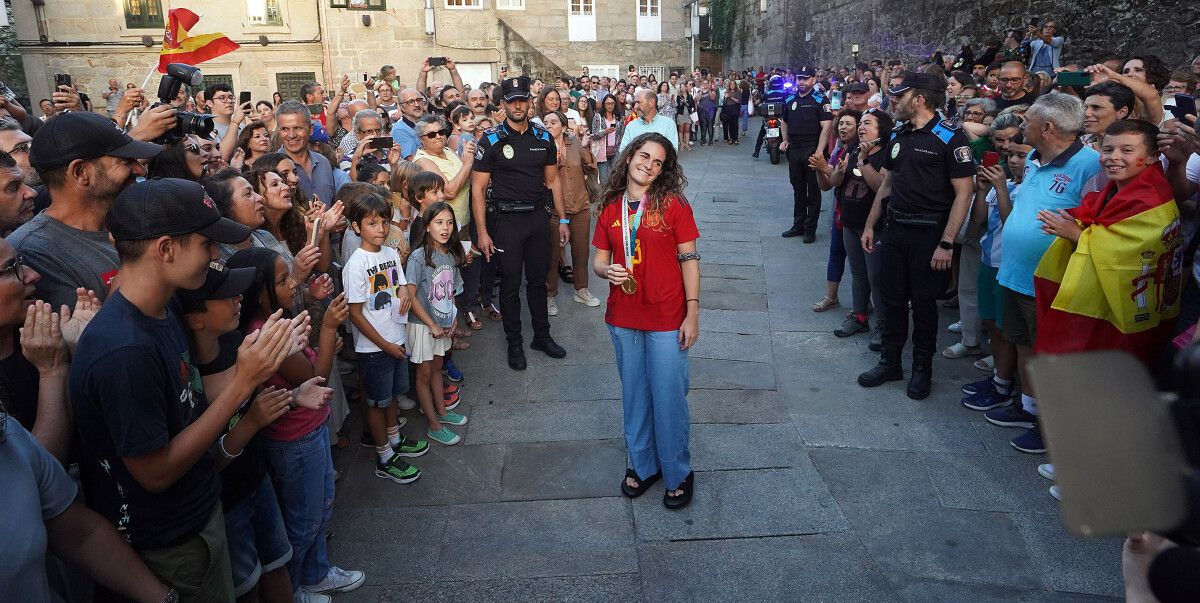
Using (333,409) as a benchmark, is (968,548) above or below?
below

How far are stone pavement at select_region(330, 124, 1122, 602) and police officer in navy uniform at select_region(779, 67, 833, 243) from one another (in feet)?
11.8

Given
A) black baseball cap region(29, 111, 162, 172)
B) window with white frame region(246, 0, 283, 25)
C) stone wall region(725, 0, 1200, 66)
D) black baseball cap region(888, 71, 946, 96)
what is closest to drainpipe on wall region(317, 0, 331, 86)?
window with white frame region(246, 0, 283, 25)

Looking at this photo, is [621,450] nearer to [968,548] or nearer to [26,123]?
[968,548]

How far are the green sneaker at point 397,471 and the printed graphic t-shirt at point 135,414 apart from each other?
1867 millimetres

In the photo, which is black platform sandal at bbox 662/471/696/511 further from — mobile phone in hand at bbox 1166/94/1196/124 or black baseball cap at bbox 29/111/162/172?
mobile phone in hand at bbox 1166/94/1196/124

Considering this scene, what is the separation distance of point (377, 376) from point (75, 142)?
189 cm

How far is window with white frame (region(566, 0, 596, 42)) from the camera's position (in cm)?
2464

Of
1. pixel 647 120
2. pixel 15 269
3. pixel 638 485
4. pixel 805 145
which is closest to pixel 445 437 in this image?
pixel 638 485

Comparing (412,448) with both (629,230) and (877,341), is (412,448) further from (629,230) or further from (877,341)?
(877,341)

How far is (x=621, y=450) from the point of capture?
14.4 ft

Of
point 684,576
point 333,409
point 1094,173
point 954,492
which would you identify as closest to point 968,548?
point 954,492

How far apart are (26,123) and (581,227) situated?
4.36 meters

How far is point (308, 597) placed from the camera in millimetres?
3074

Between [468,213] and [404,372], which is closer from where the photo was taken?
[404,372]
